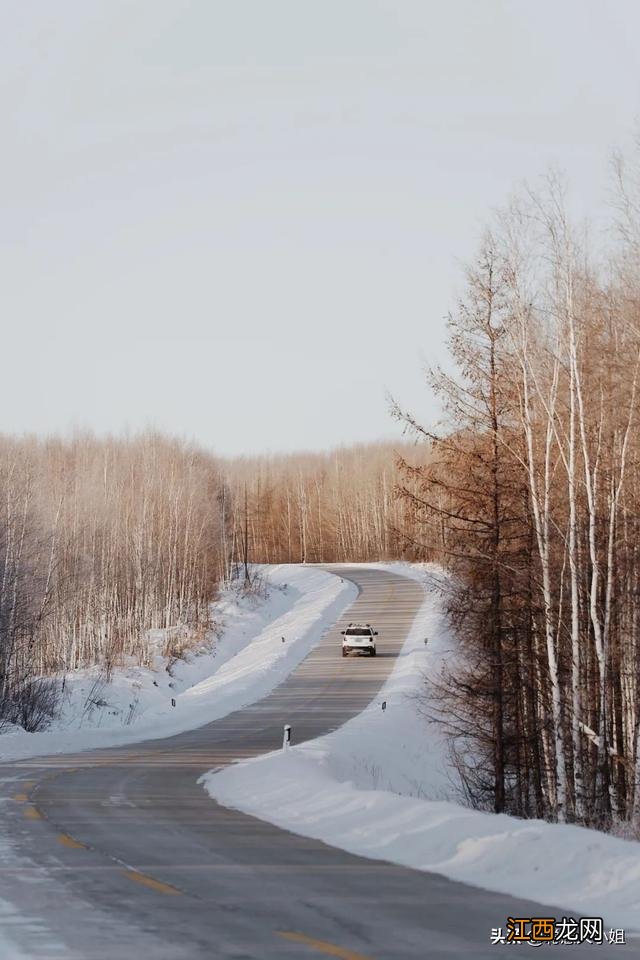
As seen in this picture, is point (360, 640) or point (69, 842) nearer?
point (69, 842)

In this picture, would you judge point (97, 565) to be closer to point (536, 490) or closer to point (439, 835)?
A: point (536, 490)

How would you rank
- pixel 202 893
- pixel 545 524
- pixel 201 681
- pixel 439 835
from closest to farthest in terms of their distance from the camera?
pixel 202 893
pixel 439 835
pixel 545 524
pixel 201 681

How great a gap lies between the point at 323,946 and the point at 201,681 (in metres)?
43.6

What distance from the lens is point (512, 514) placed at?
2133 cm

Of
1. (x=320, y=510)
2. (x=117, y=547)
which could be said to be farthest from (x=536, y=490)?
(x=320, y=510)

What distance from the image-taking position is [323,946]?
6.50m

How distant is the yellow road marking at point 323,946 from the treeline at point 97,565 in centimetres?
2635

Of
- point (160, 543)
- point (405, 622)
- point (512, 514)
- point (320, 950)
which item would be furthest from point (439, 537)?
point (160, 543)

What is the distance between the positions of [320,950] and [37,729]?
27013 mm

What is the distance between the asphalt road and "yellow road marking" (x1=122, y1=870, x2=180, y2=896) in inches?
Answer: 1.0

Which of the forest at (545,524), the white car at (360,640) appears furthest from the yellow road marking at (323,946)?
the white car at (360,640)

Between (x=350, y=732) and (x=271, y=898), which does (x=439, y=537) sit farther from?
(x=271, y=898)

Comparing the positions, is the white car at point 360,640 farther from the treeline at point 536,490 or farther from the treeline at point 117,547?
the treeline at point 536,490

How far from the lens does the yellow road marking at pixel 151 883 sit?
28.0ft
